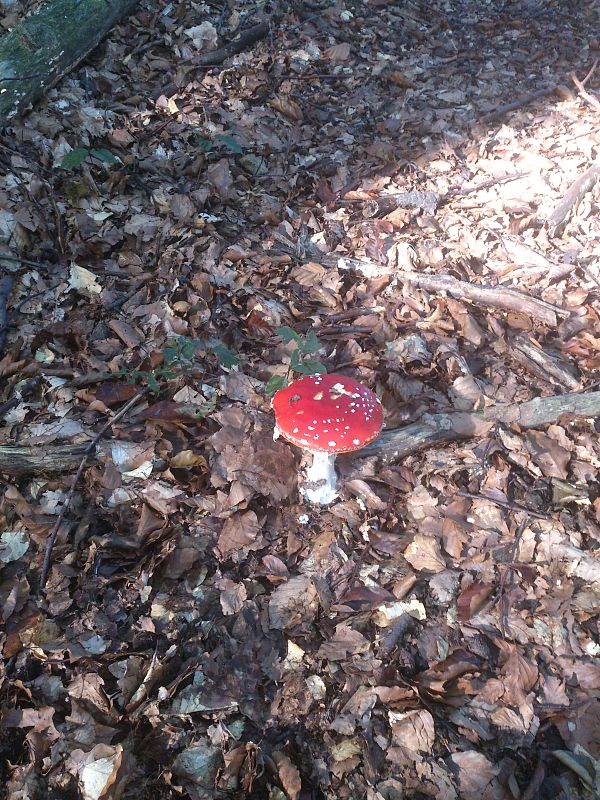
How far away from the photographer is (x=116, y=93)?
6129 mm

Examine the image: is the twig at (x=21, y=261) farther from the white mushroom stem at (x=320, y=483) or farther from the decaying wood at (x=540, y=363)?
the decaying wood at (x=540, y=363)

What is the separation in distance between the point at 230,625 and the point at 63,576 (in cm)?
93

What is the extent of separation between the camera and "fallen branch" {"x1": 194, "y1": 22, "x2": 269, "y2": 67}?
6.80 metres

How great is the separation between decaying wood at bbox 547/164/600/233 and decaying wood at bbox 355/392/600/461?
221 centimetres

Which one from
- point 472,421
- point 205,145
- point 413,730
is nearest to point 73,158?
point 205,145

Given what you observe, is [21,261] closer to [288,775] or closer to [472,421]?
[472,421]

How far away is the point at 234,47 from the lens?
7.05 metres

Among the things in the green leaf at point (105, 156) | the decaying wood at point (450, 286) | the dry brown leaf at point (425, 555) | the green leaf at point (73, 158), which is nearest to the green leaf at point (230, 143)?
the green leaf at point (105, 156)

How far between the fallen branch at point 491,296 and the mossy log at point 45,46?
399 centimetres

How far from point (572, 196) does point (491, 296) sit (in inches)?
70.3

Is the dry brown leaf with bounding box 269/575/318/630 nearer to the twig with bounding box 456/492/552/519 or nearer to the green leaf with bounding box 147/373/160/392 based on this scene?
the twig with bounding box 456/492/552/519

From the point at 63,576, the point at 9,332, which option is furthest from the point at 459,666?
the point at 9,332

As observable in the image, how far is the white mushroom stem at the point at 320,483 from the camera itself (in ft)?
11.4

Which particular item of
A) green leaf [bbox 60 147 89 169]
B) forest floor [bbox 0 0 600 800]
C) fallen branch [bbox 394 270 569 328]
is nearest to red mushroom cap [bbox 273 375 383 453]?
forest floor [bbox 0 0 600 800]
